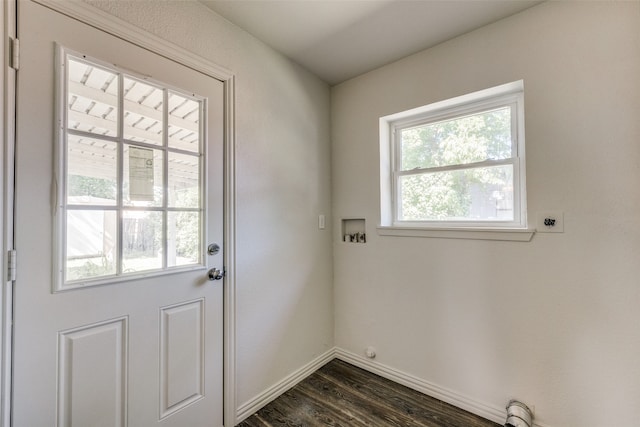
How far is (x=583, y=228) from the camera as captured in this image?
4.62 ft

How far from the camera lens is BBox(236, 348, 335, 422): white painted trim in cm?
168

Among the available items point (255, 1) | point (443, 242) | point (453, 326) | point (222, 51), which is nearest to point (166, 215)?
point (222, 51)

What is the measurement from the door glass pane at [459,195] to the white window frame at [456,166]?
0.12 feet

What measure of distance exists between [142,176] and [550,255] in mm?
2144

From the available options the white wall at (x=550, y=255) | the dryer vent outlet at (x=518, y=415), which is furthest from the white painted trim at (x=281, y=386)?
the dryer vent outlet at (x=518, y=415)

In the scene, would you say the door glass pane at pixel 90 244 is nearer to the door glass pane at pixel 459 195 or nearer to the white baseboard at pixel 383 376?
the white baseboard at pixel 383 376

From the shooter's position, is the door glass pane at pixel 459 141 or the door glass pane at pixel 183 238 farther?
the door glass pane at pixel 459 141

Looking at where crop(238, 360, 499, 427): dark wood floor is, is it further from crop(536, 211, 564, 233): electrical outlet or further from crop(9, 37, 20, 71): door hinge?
crop(9, 37, 20, 71): door hinge

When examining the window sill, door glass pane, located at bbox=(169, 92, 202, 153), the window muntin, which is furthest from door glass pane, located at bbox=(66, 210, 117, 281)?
the window sill

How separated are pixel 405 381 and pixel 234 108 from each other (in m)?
2.21

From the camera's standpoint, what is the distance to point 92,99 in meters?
1.15

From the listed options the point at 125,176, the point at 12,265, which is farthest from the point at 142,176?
the point at 12,265

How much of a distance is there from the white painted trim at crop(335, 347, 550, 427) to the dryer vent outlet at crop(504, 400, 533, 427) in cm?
9

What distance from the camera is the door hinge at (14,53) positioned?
963 millimetres
